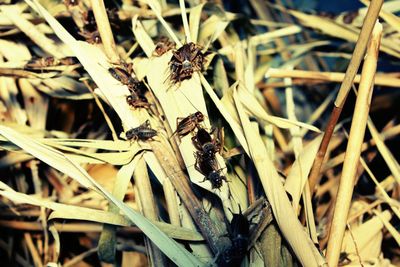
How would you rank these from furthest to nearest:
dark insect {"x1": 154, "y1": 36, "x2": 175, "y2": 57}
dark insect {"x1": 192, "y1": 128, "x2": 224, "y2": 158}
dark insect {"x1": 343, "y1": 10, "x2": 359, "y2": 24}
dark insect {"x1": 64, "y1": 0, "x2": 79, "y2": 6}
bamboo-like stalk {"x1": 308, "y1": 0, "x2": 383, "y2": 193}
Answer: dark insect {"x1": 343, "y1": 10, "x2": 359, "y2": 24}, dark insect {"x1": 64, "y1": 0, "x2": 79, "y2": 6}, dark insect {"x1": 154, "y1": 36, "x2": 175, "y2": 57}, dark insect {"x1": 192, "y1": 128, "x2": 224, "y2": 158}, bamboo-like stalk {"x1": 308, "y1": 0, "x2": 383, "y2": 193}

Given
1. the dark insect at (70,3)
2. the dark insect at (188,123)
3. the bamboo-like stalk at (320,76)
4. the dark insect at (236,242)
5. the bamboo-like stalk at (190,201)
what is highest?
the dark insect at (70,3)

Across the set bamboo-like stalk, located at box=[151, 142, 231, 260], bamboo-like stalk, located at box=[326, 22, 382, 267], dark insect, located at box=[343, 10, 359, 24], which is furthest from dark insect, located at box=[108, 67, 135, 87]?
dark insect, located at box=[343, 10, 359, 24]

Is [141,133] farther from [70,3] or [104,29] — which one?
[70,3]

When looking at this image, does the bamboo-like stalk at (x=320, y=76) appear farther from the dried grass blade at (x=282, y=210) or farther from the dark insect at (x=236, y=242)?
the dark insect at (x=236, y=242)

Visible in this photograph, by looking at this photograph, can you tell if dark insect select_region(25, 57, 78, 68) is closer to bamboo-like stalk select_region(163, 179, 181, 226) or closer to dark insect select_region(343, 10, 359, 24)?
bamboo-like stalk select_region(163, 179, 181, 226)

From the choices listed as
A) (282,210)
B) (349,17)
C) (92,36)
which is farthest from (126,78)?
(349,17)

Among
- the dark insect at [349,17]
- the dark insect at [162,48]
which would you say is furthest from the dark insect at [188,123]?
the dark insect at [349,17]
